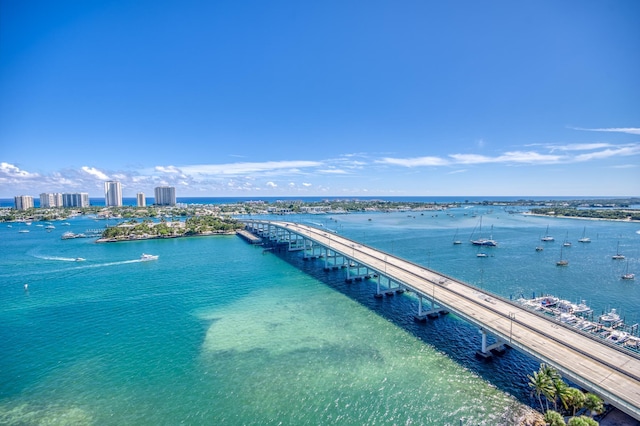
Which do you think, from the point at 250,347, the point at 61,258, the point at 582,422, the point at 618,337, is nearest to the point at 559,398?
the point at 582,422

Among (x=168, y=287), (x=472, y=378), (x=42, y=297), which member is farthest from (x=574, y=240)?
(x=42, y=297)

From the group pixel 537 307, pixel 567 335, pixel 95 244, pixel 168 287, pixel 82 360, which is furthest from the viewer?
pixel 95 244

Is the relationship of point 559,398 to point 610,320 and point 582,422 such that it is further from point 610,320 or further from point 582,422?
point 610,320

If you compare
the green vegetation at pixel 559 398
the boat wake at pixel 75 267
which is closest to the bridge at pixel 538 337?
the green vegetation at pixel 559 398

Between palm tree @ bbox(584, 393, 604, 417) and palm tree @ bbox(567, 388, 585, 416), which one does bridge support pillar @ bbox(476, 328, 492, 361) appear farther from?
palm tree @ bbox(584, 393, 604, 417)

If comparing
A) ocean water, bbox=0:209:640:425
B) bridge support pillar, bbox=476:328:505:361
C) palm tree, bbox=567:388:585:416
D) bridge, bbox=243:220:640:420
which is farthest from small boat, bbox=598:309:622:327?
palm tree, bbox=567:388:585:416

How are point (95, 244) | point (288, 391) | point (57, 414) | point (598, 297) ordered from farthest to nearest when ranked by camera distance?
1. point (95, 244)
2. point (598, 297)
3. point (288, 391)
4. point (57, 414)

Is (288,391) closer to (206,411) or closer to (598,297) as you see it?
(206,411)

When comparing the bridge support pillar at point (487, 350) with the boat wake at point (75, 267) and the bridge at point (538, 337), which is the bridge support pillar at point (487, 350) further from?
the boat wake at point (75, 267)
